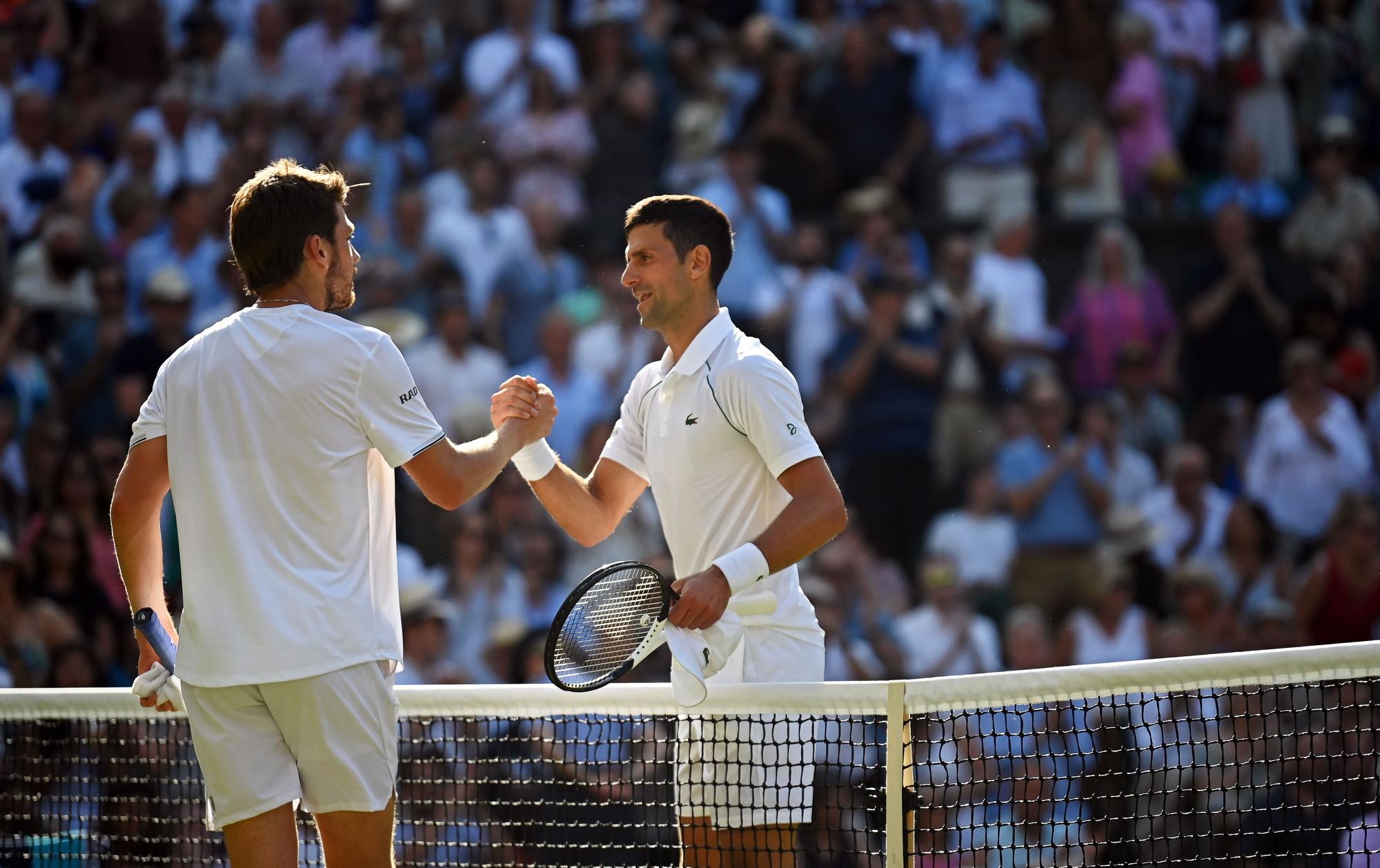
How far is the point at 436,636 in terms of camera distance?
7.91m

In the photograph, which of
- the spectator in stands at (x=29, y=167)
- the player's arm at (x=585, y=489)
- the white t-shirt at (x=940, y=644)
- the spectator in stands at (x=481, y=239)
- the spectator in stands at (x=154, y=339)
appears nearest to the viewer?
the player's arm at (x=585, y=489)

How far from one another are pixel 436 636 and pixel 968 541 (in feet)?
9.31

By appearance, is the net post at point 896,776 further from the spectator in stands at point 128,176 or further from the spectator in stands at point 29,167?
the spectator in stands at point 29,167

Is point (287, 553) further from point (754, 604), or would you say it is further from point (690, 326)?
point (690, 326)

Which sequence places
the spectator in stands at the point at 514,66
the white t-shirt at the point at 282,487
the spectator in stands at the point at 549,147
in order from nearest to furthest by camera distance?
the white t-shirt at the point at 282,487
the spectator in stands at the point at 549,147
the spectator in stands at the point at 514,66

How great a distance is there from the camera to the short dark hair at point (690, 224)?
4.18 m

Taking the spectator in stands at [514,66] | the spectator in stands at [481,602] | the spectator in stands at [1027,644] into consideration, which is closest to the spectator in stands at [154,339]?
the spectator in stands at [481,602]

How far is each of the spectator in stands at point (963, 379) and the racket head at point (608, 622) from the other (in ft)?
18.1

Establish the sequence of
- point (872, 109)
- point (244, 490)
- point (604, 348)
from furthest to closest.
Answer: point (872, 109) → point (604, 348) → point (244, 490)

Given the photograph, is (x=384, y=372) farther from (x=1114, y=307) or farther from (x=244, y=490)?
(x=1114, y=307)

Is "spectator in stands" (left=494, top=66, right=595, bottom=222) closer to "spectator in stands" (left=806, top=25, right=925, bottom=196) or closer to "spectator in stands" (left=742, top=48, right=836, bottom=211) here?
"spectator in stands" (left=742, top=48, right=836, bottom=211)

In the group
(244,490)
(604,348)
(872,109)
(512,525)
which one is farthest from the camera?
(872,109)

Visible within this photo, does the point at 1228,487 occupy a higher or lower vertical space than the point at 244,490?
higher

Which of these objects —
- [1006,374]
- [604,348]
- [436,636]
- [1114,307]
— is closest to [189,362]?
[436,636]
